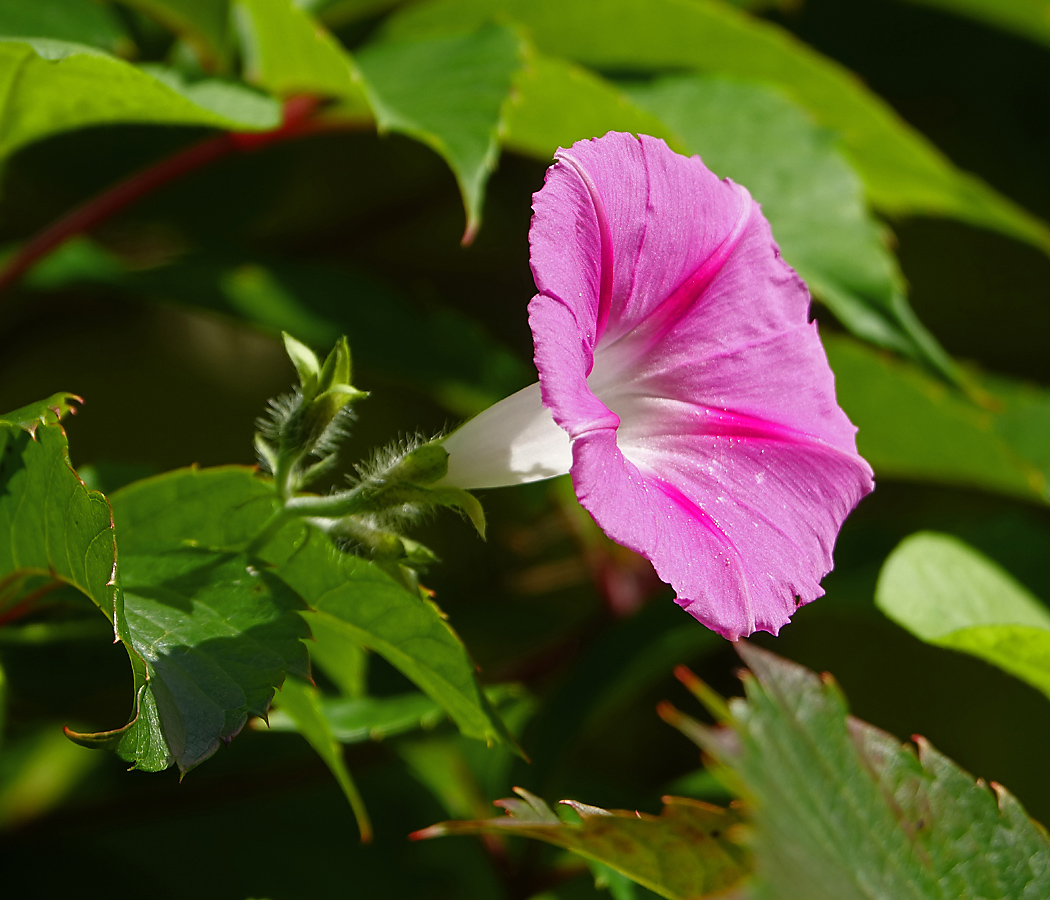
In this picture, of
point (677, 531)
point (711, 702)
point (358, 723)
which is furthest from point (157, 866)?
point (711, 702)

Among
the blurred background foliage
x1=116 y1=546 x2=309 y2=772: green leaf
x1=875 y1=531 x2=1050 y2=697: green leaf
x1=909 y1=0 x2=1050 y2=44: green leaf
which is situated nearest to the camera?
x1=116 y1=546 x2=309 y2=772: green leaf

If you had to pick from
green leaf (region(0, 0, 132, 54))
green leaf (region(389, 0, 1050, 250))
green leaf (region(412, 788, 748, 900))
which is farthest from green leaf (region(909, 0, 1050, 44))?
green leaf (region(412, 788, 748, 900))

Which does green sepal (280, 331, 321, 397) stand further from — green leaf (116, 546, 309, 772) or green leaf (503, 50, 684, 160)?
green leaf (503, 50, 684, 160)

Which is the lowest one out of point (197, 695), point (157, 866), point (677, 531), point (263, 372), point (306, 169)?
point (157, 866)

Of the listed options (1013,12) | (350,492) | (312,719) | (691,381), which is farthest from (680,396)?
(1013,12)

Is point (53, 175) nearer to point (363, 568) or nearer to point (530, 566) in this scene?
point (530, 566)
